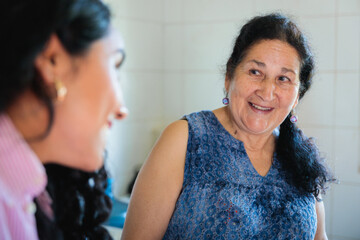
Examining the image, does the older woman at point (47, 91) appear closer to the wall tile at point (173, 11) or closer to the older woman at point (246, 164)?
the older woman at point (246, 164)

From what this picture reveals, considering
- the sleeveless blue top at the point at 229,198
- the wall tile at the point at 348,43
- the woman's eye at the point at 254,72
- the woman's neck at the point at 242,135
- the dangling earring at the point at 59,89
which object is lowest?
the sleeveless blue top at the point at 229,198

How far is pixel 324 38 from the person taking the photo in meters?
2.60

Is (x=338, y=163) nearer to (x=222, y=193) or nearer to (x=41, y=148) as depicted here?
(x=222, y=193)

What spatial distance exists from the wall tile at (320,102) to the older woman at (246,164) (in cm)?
100

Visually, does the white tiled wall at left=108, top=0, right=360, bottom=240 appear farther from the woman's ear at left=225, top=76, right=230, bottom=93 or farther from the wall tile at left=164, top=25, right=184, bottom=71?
the woman's ear at left=225, top=76, right=230, bottom=93

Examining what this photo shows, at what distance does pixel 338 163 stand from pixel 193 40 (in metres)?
1.30

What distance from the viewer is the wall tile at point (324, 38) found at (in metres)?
2.59

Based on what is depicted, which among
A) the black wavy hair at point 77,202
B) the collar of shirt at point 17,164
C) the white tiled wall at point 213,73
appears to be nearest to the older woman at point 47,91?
the collar of shirt at point 17,164

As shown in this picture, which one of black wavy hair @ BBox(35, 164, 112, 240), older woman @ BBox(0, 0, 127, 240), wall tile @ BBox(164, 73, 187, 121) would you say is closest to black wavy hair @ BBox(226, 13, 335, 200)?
black wavy hair @ BBox(35, 164, 112, 240)

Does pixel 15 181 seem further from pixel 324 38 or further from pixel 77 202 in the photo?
pixel 324 38

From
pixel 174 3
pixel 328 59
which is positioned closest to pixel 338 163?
pixel 328 59

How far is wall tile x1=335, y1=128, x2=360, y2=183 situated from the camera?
2.56m

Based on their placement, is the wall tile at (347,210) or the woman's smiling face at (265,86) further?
the wall tile at (347,210)

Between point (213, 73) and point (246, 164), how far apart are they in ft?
4.99
